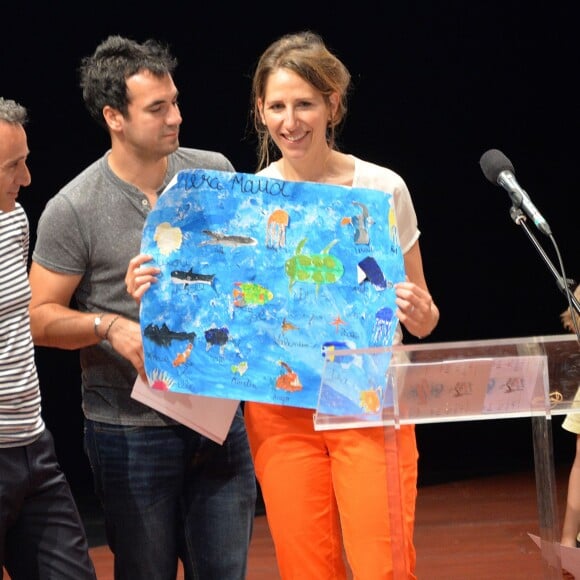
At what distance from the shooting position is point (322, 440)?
256cm

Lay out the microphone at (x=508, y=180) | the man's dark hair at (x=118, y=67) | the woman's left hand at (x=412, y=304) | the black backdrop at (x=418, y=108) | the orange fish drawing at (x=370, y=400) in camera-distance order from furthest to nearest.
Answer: the black backdrop at (x=418, y=108) < the man's dark hair at (x=118, y=67) < the woman's left hand at (x=412, y=304) < the orange fish drawing at (x=370, y=400) < the microphone at (x=508, y=180)

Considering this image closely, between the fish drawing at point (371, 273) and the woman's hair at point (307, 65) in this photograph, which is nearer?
the fish drawing at point (371, 273)

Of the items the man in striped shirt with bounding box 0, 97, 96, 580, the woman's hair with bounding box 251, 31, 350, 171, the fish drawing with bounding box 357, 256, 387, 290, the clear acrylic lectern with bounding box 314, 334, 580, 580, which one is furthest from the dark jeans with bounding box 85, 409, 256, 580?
the woman's hair with bounding box 251, 31, 350, 171

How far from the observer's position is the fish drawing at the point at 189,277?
8.18 ft

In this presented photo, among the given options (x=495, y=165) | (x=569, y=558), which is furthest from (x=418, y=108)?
(x=569, y=558)

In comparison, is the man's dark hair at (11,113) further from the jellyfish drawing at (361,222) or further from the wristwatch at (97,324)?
the jellyfish drawing at (361,222)

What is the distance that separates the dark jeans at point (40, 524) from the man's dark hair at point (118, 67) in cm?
79

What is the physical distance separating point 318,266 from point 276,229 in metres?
0.12

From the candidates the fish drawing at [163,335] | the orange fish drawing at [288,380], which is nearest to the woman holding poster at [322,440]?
the orange fish drawing at [288,380]

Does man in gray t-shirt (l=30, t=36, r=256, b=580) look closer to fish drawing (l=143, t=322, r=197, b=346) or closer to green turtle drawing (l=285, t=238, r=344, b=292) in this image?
fish drawing (l=143, t=322, r=197, b=346)

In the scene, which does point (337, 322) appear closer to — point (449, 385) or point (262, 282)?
point (262, 282)

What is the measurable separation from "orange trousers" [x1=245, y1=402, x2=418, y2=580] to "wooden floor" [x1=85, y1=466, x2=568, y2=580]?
22 cm

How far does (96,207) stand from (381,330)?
28.5 inches

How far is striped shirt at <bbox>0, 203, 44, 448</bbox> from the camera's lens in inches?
96.6
